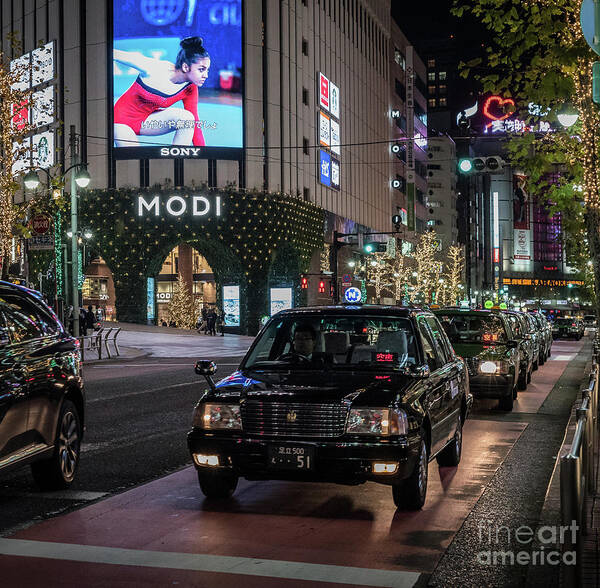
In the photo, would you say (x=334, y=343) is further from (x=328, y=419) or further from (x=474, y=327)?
(x=474, y=327)

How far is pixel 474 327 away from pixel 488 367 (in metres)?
2.36

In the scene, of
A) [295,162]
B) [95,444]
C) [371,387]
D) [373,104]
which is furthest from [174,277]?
[371,387]

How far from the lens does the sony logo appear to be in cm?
5341

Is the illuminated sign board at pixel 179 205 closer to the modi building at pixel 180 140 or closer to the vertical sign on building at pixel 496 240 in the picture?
the modi building at pixel 180 140

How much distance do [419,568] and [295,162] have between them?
52813 mm

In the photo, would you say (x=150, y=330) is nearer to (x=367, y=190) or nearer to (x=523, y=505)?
(x=367, y=190)

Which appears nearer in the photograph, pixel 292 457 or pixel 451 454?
pixel 292 457

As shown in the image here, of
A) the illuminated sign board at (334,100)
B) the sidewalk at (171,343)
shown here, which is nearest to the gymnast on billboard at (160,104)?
the sidewalk at (171,343)

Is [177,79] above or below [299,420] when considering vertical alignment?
above

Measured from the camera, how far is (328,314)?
880cm

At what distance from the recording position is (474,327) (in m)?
18.2

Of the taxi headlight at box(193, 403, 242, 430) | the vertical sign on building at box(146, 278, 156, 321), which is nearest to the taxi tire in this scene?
the taxi headlight at box(193, 403, 242, 430)

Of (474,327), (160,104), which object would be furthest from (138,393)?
(160,104)

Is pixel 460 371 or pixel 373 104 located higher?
pixel 373 104
